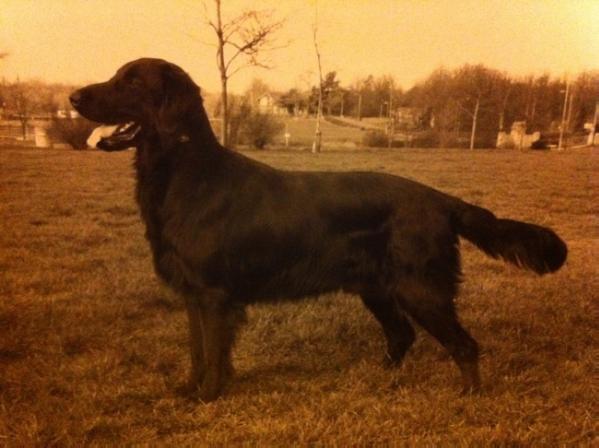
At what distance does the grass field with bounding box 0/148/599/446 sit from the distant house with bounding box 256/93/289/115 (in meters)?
0.32

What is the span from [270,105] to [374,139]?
0.80m

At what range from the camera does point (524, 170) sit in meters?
4.52

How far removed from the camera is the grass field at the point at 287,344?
6.49 feet

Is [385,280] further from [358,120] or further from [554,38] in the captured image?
[554,38]

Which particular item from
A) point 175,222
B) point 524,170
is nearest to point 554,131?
point 524,170

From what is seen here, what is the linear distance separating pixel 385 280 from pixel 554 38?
1.93 metres

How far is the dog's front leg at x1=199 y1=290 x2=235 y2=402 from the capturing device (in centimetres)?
221

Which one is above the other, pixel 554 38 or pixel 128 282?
pixel 554 38

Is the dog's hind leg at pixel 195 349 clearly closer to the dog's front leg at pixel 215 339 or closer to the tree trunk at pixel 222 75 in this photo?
the dog's front leg at pixel 215 339

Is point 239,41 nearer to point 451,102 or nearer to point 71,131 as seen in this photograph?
point 71,131

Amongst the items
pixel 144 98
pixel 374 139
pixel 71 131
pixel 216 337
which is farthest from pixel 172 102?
pixel 374 139

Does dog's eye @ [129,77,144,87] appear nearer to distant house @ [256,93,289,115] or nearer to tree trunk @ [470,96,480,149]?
distant house @ [256,93,289,115]

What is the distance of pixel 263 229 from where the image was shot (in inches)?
89.1

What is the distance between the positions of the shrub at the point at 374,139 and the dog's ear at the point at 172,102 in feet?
5.84
